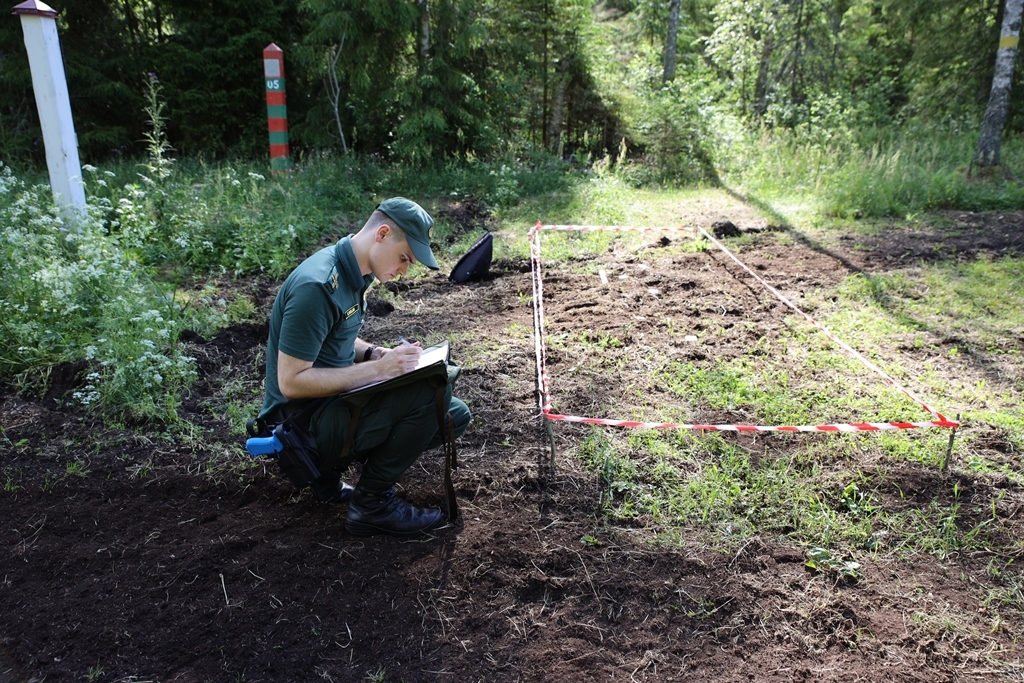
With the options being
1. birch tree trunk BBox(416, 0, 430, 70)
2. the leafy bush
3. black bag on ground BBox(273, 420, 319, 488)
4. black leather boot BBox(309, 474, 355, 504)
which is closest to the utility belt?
black bag on ground BBox(273, 420, 319, 488)

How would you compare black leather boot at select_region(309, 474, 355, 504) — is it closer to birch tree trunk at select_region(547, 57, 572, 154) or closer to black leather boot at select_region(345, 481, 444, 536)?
black leather boot at select_region(345, 481, 444, 536)

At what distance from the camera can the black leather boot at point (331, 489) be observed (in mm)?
3146

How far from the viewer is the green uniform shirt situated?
2.63 meters

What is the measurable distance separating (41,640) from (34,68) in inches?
187

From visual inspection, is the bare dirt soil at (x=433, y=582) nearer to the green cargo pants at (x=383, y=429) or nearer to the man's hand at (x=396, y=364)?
the green cargo pants at (x=383, y=429)

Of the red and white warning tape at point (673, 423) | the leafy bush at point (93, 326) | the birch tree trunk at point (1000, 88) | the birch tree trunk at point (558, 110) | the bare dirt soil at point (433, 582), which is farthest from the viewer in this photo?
the birch tree trunk at point (558, 110)

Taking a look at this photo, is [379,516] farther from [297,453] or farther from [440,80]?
[440,80]

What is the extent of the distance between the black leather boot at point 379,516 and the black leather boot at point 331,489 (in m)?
0.16

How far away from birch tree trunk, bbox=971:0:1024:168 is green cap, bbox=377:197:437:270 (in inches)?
390

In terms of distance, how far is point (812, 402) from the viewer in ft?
13.8

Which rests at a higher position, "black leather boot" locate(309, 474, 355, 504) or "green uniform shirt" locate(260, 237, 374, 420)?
"green uniform shirt" locate(260, 237, 374, 420)

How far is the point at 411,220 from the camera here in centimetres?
277

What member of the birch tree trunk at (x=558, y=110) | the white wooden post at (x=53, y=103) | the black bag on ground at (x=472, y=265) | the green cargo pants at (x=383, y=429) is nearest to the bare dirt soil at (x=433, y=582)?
the green cargo pants at (x=383, y=429)

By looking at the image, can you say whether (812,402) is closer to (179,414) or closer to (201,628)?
(201,628)
